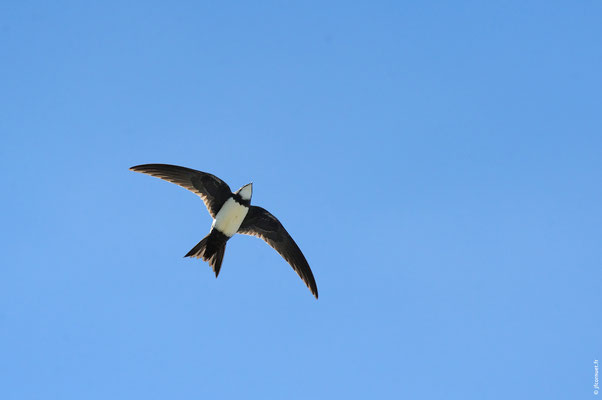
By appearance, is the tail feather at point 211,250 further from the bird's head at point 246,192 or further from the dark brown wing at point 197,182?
the bird's head at point 246,192

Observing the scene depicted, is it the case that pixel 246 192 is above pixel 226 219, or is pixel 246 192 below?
above

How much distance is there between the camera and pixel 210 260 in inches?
394

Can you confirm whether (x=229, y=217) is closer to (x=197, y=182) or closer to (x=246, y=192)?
(x=246, y=192)

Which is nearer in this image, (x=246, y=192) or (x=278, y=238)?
(x=246, y=192)

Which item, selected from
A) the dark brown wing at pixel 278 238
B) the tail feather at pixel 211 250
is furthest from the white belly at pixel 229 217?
the dark brown wing at pixel 278 238

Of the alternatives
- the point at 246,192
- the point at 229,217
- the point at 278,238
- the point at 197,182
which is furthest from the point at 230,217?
the point at 278,238

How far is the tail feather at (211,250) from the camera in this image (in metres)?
9.98

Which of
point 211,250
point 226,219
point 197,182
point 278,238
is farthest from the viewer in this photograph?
point 278,238

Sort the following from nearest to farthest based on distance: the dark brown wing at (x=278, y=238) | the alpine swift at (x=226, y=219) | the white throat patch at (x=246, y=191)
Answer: the alpine swift at (x=226, y=219), the white throat patch at (x=246, y=191), the dark brown wing at (x=278, y=238)

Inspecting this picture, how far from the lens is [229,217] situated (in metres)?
10.2

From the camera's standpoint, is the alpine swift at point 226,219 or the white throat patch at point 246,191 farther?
the white throat patch at point 246,191

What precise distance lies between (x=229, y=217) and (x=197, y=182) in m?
0.95

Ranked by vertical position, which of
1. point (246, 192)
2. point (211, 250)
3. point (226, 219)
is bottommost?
point (211, 250)

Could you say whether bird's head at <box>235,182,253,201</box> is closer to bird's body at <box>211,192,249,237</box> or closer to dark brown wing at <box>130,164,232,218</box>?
bird's body at <box>211,192,249,237</box>
